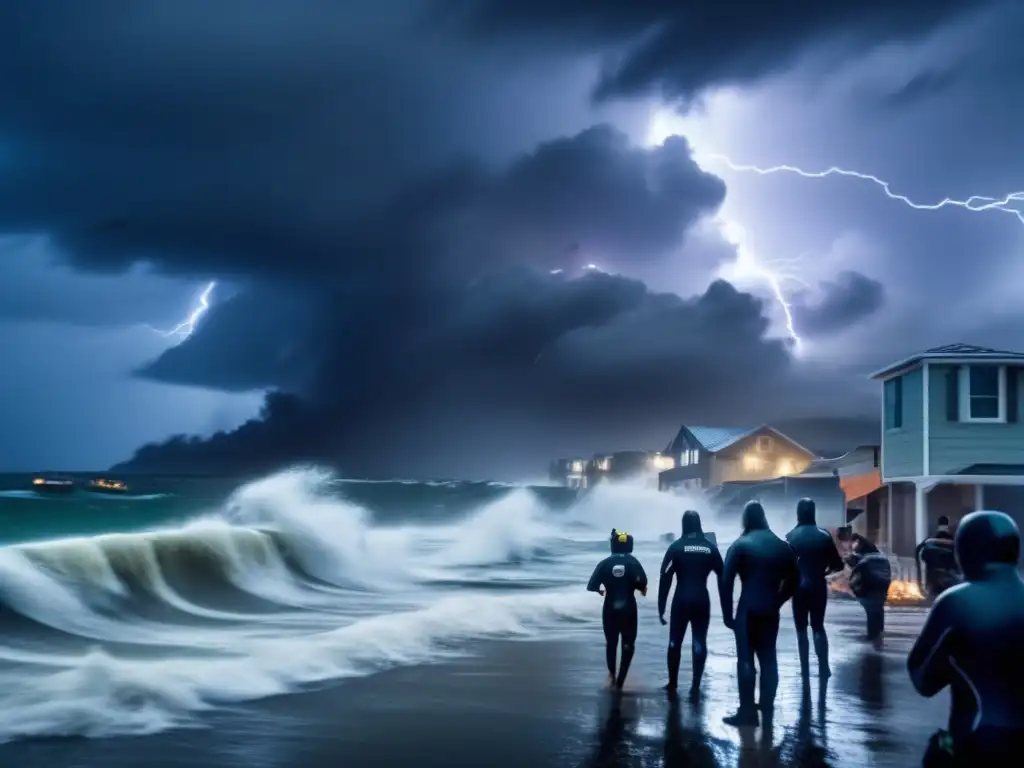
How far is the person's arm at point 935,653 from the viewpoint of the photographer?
13.8ft

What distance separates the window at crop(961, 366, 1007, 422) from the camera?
24.2 metres

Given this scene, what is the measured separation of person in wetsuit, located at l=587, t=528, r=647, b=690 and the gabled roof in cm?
5983

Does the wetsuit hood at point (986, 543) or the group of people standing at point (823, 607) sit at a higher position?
the wetsuit hood at point (986, 543)

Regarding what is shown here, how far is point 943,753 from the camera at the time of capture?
4.14 metres

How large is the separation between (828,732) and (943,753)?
5695 mm

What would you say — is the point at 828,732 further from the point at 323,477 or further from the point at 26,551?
the point at 323,477

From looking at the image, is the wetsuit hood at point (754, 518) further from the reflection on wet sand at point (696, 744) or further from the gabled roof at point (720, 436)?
the gabled roof at point (720, 436)

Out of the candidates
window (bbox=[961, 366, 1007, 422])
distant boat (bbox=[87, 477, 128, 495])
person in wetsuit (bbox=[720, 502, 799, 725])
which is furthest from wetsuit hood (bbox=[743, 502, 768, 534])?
distant boat (bbox=[87, 477, 128, 495])

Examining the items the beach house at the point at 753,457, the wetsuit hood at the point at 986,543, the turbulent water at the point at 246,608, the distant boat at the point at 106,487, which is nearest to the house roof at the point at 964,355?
the turbulent water at the point at 246,608

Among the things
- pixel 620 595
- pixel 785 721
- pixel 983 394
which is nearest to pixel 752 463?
pixel 983 394

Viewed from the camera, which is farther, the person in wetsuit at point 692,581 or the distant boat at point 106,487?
the distant boat at point 106,487

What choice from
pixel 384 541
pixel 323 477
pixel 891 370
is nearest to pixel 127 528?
pixel 323 477

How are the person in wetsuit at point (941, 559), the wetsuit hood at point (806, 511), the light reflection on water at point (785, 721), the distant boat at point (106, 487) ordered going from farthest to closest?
the distant boat at point (106, 487) → the person in wetsuit at point (941, 559) → the wetsuit hood at point (806, 511) → the light reflection on water at point (785, 721)

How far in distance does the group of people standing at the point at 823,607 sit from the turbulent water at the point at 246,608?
4356 millimetres
